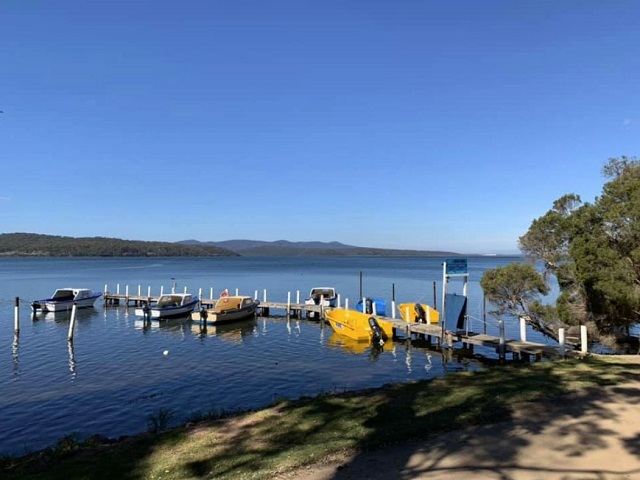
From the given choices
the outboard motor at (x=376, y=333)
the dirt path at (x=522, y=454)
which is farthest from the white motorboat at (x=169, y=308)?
the dirt path at (x=522, y=454)

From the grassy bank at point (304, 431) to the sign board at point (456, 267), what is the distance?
37.8ft

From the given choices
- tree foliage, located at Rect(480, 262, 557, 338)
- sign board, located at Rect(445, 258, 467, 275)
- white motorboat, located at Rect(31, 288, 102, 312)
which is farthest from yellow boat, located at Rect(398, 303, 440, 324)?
white motorboat, located at Rect(31, 288, 102, 312)

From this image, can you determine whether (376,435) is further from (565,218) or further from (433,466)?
(565,218)

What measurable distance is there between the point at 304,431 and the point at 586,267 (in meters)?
13.2

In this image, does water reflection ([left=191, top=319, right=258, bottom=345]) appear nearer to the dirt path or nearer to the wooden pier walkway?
the wooden pier walkway

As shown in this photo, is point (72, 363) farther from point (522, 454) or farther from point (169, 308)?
point (522, 454)

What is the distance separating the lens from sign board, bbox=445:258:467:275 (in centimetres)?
2291

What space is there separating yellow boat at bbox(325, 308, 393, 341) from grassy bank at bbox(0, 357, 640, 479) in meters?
14.2

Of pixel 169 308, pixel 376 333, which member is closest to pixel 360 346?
pixel 376 333

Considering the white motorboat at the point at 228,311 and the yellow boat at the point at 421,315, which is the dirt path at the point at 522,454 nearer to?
the yellow boat at the point at 421,315

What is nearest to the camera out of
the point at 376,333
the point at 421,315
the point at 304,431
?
the point at 304,431

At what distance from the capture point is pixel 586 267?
1658cm

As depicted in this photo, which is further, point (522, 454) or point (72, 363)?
point (72, 363)

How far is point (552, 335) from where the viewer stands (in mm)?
20844
